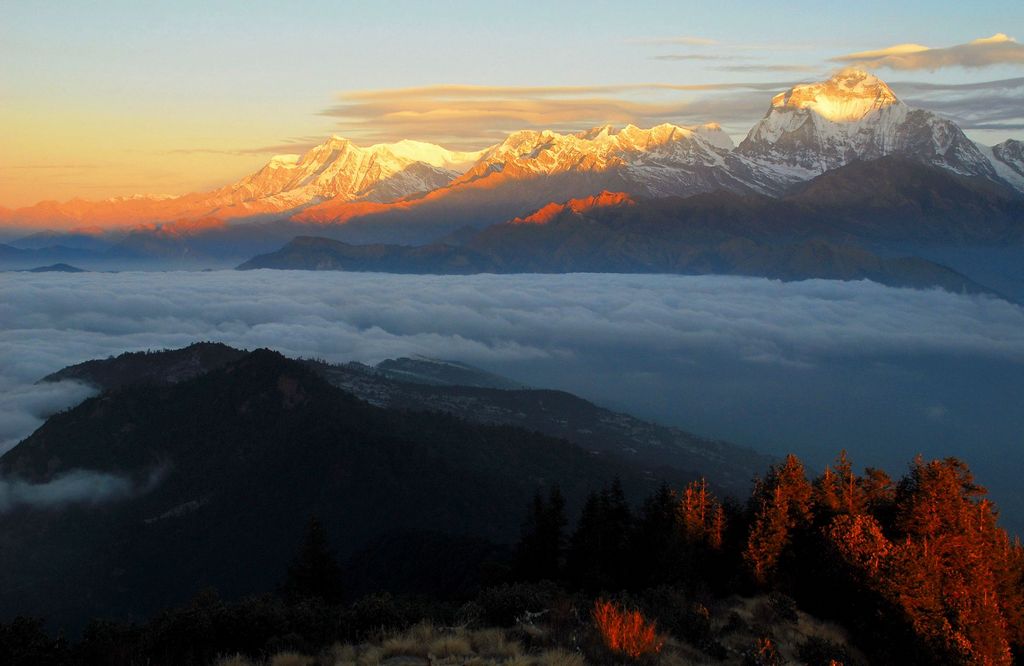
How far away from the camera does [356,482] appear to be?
130 metres

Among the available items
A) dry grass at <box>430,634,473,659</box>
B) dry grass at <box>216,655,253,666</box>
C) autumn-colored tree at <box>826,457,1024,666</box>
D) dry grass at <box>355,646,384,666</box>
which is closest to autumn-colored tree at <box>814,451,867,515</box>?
autumn-colored tree at <box>826,457,1024,666</box>

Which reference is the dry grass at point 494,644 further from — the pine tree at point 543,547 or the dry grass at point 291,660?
the pine tree at point 543,547

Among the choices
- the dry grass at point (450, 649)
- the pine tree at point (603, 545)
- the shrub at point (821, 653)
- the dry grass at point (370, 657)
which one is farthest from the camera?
the pine tree at point (603, 545)

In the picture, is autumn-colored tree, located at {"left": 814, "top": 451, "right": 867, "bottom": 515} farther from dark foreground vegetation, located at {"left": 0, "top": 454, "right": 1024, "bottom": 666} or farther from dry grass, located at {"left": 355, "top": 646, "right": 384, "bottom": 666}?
dry grass, located at {"left": 355, "top": 646, "right": 384, "bottom": 666}

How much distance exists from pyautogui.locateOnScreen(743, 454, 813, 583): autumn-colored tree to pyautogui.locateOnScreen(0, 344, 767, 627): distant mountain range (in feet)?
170

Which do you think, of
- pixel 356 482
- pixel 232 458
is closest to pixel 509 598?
pixel 356 482

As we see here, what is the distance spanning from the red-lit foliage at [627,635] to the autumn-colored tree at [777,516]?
13.1 metres

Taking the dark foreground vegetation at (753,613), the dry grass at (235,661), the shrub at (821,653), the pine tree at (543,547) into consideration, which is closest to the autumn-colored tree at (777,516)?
the dark foreground vegetation at (753,613)

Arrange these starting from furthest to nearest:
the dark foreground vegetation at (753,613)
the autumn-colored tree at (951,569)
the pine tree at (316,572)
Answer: the pine tree at (316,572) < the autumn-colored tree at (951,569) < the dark foreground vegetation at (753,613)

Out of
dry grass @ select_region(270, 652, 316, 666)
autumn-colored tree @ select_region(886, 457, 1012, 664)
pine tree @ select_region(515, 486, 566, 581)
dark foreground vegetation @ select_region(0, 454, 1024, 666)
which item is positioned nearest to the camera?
dry grass @ select_region(270, 652, 316, 666)

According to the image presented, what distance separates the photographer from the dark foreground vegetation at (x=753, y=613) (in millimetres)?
22188

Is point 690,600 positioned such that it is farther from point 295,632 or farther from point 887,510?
point 295,632

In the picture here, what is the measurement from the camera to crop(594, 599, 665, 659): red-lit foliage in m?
21.7

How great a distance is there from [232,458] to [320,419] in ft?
50.5
